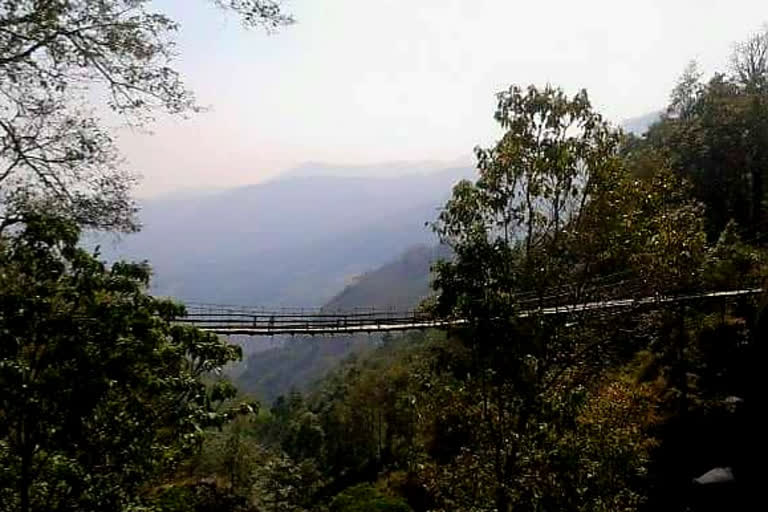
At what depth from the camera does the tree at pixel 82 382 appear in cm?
351

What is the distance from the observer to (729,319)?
1677 cm

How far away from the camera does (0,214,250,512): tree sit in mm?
3506

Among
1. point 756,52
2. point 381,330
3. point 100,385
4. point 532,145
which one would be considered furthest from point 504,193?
point 756,52

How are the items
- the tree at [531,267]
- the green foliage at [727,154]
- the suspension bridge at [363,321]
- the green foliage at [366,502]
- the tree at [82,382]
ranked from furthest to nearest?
the green foliage at [727,154] → the green foliage at [366,502] → the suspension bridge at [363,321] → the tree at [531,267] → the tree at [82,382]

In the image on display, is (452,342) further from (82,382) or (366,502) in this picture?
(366,502)

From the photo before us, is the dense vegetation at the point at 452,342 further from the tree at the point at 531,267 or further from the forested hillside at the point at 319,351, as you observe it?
the forested hillside at the point at 319,351

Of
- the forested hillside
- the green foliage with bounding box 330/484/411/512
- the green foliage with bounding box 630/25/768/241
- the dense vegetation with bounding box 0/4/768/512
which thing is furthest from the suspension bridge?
the forested hillside

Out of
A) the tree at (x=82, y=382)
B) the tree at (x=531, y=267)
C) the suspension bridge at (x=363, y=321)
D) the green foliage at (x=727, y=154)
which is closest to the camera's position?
the tree at (x=82, y=382)

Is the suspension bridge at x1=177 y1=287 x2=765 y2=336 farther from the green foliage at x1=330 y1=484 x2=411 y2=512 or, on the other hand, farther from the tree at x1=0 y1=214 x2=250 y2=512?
the green foliage at x1=330 y1=484 x2=411 y2=512

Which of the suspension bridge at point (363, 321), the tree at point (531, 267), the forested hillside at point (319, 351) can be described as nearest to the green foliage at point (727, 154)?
the suspension bridge at point (363, 321)

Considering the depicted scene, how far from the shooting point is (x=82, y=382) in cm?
358

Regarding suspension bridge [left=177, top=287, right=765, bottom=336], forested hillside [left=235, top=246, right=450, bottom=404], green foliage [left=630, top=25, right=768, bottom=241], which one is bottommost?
forested hillside [left=235, top=246, right=450, bottom=404]

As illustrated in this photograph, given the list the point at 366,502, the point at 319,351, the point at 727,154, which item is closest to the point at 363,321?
the point at 366,502

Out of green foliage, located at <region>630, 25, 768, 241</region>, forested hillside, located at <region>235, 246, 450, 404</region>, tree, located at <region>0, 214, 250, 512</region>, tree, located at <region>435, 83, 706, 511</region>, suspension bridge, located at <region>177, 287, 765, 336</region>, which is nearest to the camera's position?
tree, located at <region>0, 214, 250, 512</region>
